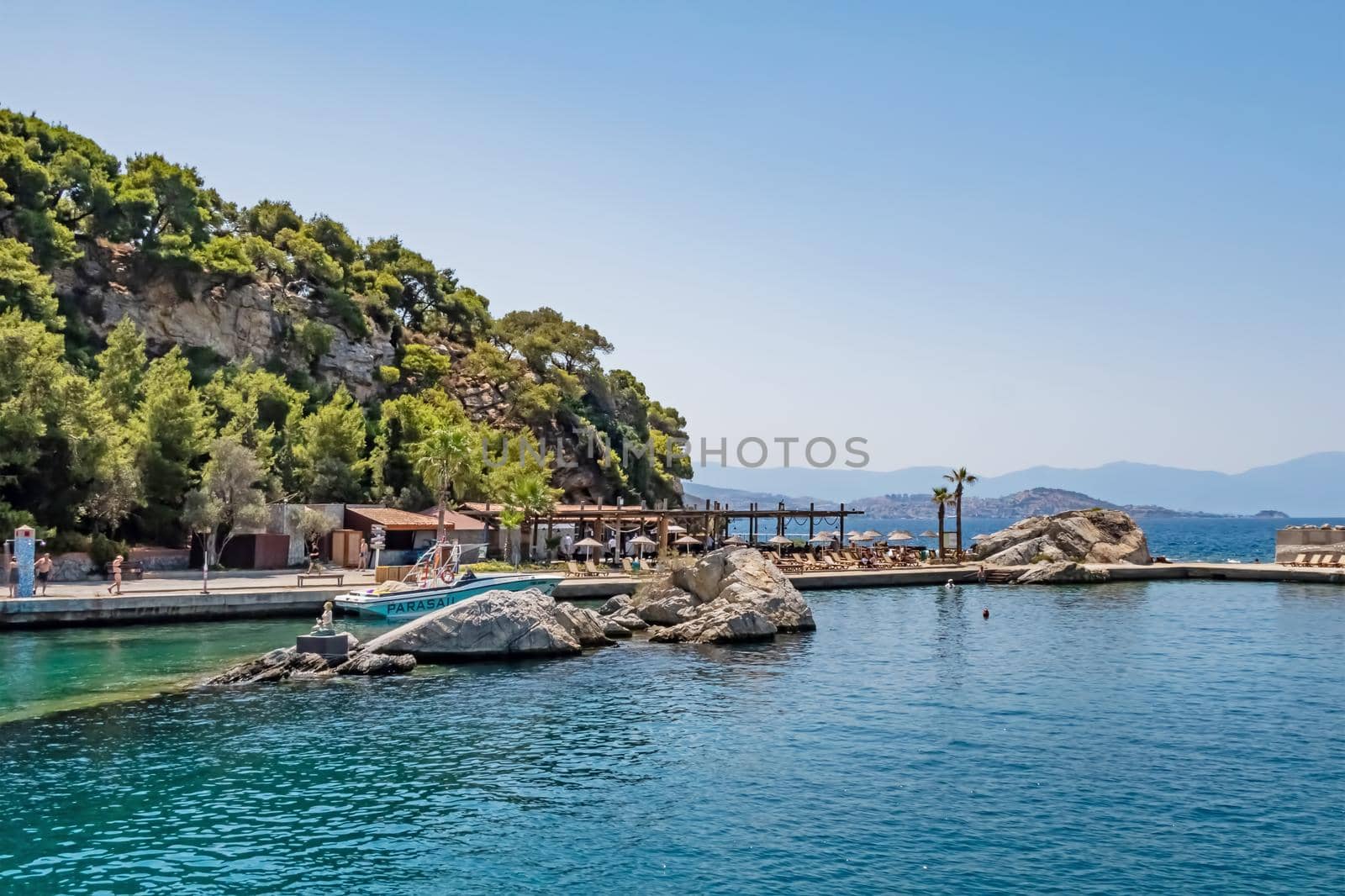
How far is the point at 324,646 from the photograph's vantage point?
1374 inches

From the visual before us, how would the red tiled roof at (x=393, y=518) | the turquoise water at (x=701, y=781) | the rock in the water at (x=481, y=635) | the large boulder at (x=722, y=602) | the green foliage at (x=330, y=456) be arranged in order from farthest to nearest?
1. the green foliage at (x=330, y=456)
2. the red tiled roof at (x=393, y=518)
3. the large boulder at (x=722, y=602)
4. the rock in the water at (x=481, y=635)
5. the turquoise water at (x=701, y=781)

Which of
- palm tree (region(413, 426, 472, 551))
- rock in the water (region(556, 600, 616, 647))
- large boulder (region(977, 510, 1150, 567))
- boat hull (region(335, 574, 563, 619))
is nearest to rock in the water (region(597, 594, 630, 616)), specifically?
boat hull (region(335, 574, 563, 619))

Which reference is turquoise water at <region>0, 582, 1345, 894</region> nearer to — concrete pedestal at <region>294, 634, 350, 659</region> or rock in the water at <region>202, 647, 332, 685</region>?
rock in the water at <region>202, 647, 332, 685</region>

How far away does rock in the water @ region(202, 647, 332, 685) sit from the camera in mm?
32031

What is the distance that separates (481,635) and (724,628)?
413 inches

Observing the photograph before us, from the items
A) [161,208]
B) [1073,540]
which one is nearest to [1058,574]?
Result: [1073,540]

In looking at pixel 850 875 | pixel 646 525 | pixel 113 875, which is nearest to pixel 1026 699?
pixel 850 875

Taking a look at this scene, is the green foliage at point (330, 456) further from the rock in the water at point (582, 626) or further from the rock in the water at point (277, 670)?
the rock in the water at point (277, 670)

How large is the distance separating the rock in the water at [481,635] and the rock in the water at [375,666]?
157cm

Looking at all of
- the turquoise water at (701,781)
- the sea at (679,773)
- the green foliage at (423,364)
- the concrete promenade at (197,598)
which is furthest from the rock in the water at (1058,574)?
the green foliage at (423,364)

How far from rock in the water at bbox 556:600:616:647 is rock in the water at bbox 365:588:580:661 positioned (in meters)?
0.76

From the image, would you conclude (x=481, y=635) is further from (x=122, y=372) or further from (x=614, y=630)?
(x=122, y=372)

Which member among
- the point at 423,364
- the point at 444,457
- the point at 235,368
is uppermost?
the point at 423,364

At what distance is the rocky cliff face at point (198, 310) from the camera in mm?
72750
